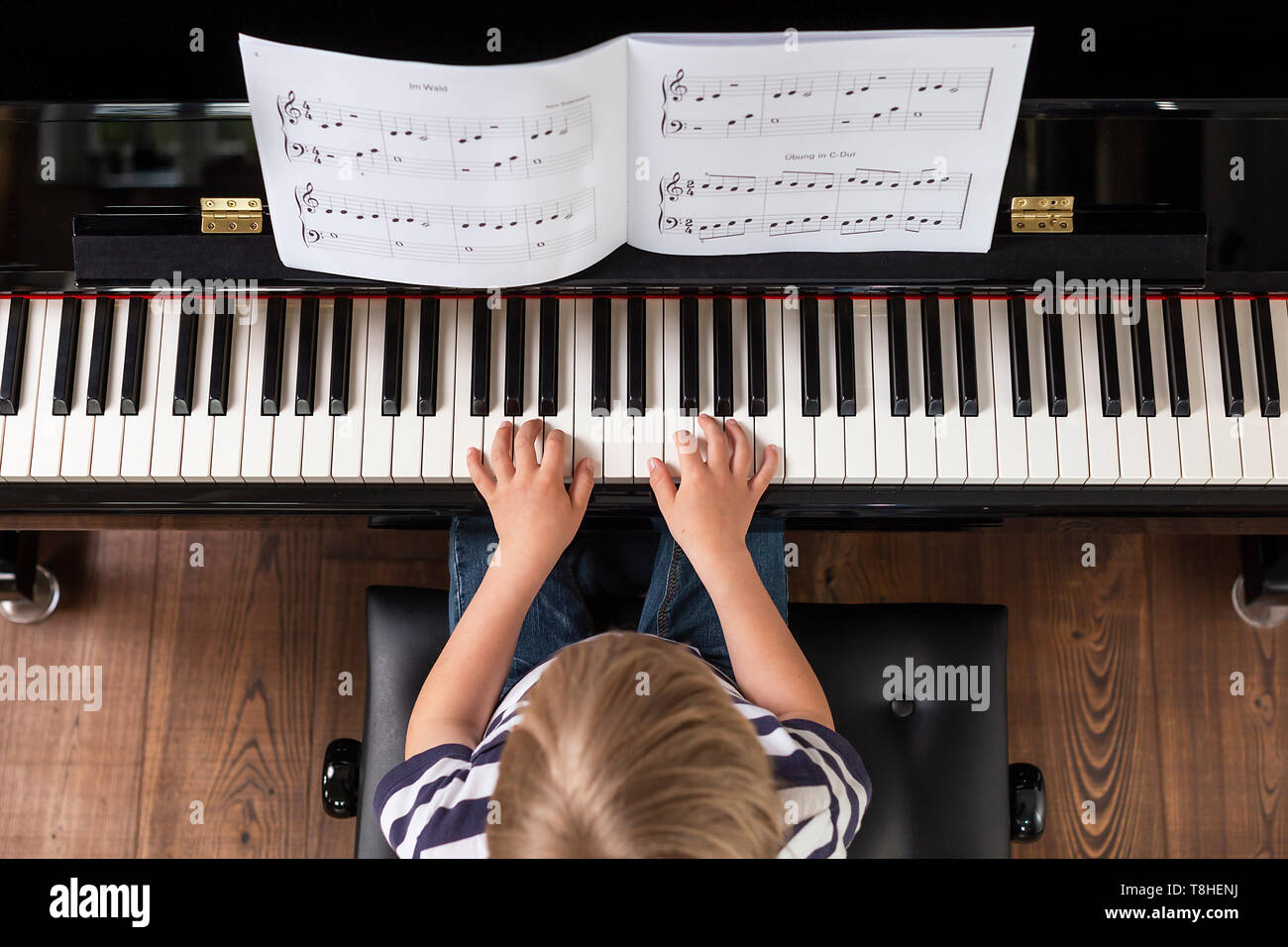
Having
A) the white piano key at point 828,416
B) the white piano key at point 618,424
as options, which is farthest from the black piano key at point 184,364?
the white piano key at point 828,416

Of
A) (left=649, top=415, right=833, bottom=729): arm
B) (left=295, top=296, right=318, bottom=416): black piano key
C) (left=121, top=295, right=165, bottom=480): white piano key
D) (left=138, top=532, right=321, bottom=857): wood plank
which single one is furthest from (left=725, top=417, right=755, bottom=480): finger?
(left=138, top=532, right=321, bottom=857): wood plank

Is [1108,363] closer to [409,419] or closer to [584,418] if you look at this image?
[584,418]

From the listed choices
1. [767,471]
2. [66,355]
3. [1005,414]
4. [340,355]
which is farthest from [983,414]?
[66,355]

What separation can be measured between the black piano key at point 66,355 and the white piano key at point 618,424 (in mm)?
829

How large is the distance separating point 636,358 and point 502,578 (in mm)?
409

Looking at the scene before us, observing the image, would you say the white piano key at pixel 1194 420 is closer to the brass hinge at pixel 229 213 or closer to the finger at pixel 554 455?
the finger at pixel 554 455

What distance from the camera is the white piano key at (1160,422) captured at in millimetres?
1418

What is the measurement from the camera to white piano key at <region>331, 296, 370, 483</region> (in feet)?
4.65

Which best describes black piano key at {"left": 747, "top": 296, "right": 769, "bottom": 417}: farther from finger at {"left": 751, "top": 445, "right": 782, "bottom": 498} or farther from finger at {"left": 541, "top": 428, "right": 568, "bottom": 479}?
finger at {"left": 541, "top": 428, "right": 568, "bottom": 479}

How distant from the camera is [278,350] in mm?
1421

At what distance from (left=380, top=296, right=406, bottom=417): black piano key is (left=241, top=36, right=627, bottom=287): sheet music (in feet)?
0.40

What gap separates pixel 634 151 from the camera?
118 centimetres

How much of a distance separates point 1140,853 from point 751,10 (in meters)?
1.96

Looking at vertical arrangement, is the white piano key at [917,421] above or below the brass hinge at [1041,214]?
below
